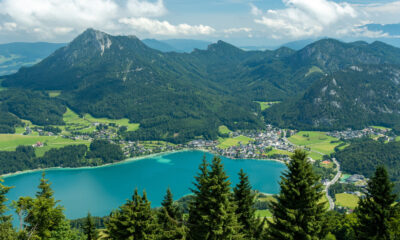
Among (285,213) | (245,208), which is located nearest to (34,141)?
(245,208)

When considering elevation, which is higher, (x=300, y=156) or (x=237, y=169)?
(x=300, y=156)

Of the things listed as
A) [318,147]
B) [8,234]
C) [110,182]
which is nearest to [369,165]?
[318,147]

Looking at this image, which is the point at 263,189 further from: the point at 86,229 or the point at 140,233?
the point at 140,233

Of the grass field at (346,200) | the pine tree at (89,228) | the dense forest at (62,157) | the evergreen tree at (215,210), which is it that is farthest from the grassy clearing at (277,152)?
the evergreen tree at (215,210)

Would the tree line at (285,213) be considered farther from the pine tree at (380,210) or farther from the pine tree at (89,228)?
the pine tree at (89,228)

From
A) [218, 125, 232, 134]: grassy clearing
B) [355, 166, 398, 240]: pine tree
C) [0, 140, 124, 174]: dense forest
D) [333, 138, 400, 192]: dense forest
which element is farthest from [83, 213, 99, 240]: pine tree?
[218, 125, 232, 134]: grassy clearing

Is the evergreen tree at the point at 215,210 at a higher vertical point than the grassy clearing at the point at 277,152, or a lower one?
higher

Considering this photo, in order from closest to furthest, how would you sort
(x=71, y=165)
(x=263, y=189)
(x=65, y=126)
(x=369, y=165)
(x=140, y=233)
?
(x=140, y=233)
(x=263, y=189)
(x=369, y=165)
(x=71, y=165)
(x=65, y=126)
